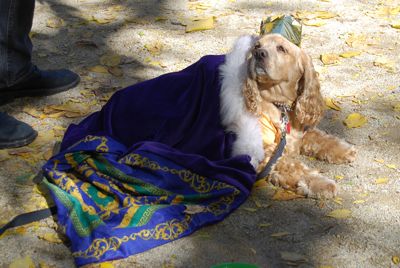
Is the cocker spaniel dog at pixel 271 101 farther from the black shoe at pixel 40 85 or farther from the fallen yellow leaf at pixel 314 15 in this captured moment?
the fallen yellow leaf at pixel 314 15

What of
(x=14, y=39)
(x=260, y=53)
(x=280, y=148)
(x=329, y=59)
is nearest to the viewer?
(x=260, y=53)

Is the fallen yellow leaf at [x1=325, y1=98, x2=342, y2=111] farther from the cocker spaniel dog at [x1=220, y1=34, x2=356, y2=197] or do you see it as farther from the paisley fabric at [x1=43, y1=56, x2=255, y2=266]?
the paisley fabric at [x1=43, y1=56, x2=255, y2=266]

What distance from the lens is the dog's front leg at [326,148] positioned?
3.79m

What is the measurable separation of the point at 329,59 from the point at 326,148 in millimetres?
1561

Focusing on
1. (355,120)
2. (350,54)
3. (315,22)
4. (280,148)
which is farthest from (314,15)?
(280,148)

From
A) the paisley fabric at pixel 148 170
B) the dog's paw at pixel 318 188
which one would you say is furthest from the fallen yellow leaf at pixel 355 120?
the paisley fabric at pixel 148 170

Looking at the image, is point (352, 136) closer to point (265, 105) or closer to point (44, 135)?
point (265, 105)

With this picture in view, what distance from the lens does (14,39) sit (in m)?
4.15

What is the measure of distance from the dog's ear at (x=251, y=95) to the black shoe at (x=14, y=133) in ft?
5.07

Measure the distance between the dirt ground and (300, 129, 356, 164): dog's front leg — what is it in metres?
0.05

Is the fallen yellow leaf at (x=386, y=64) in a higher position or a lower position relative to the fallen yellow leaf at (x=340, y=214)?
higher

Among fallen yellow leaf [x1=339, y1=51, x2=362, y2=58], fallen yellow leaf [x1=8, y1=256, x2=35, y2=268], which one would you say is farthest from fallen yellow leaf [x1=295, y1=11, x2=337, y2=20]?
fallen yellow leaf [x1=8, y1=256, x2=35, y2=268]

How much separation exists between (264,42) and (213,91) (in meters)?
0.45

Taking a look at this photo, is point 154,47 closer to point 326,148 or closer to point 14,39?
point 14,39
